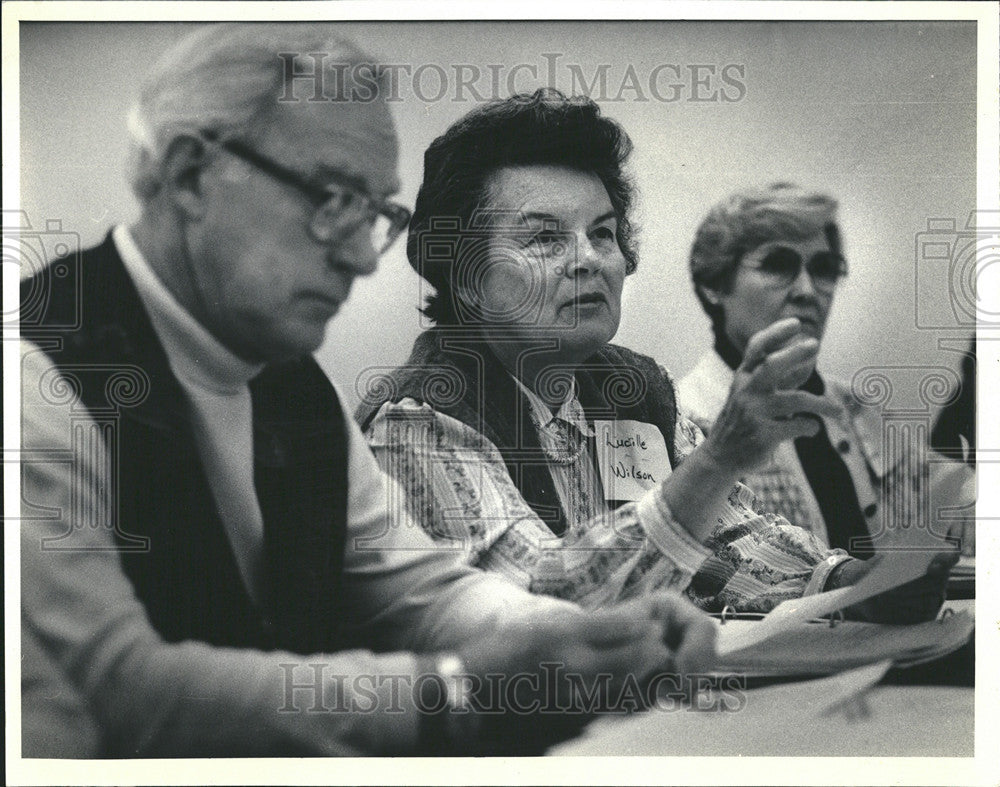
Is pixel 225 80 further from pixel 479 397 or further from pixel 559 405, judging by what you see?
pixel 559 405

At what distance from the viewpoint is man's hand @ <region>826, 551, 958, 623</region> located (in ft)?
12.8

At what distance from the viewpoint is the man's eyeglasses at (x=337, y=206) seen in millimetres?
3715

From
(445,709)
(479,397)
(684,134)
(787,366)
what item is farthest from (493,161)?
(445,709)

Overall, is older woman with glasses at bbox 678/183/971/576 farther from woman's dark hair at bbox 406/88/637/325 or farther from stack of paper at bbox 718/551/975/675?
woman's dark hair at bbox 406/88/637/325

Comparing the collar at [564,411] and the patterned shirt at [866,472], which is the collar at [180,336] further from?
the patterned shirt at [866,472]

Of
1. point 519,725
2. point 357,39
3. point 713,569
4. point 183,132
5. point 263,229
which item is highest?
point 357,39

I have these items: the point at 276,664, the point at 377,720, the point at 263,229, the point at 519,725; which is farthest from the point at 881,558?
the point at 263,229

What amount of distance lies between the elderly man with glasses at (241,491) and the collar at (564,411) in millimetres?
504

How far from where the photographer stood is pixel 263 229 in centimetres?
372

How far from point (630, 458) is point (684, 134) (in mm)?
1022

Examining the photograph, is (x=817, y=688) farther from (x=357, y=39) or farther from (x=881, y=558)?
(x=357, y=39)

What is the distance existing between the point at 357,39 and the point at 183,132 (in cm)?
60

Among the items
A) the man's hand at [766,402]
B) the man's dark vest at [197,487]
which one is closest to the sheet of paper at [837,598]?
the man's hand at [766,402]

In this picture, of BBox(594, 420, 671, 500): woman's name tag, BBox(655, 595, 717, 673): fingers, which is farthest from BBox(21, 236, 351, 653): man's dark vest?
BBox(655, 595, 717, 673): fingers
